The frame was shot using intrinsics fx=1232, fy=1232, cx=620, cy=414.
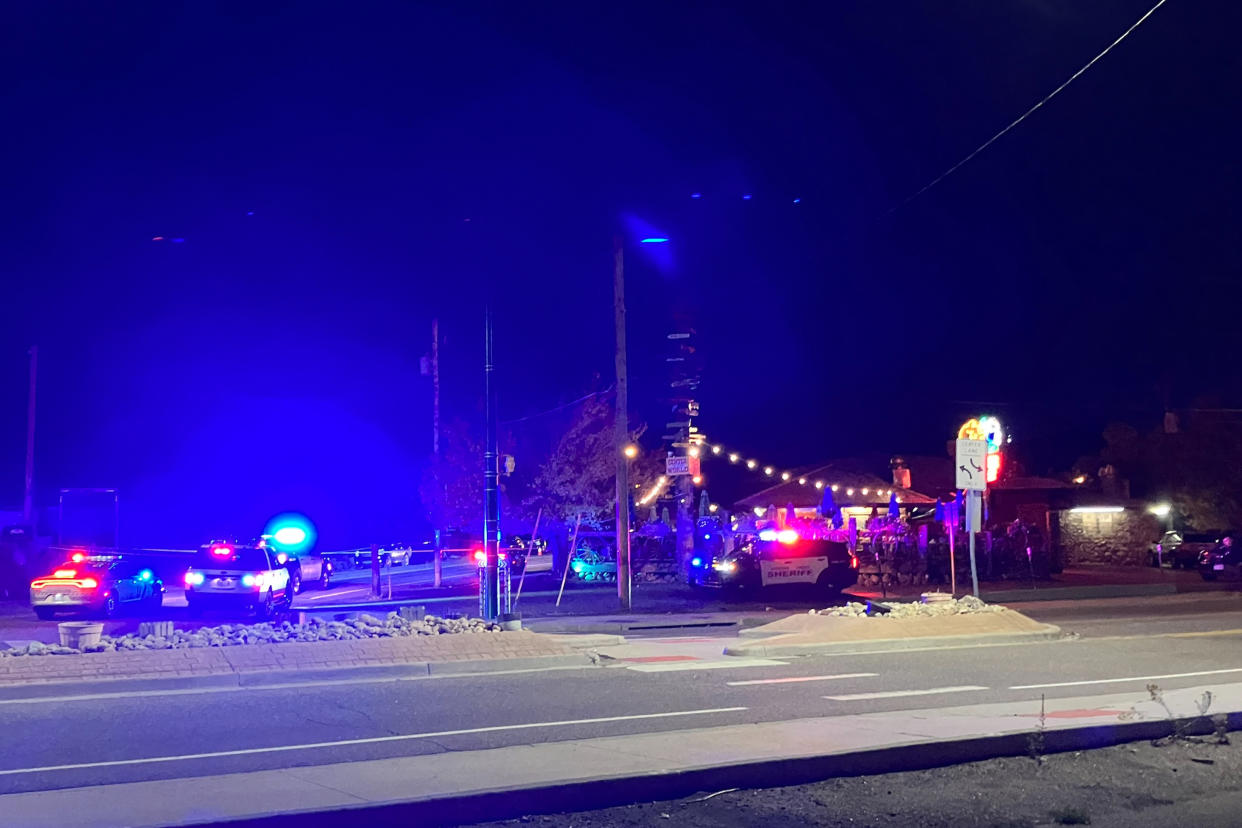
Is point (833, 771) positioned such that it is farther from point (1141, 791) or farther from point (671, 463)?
point (671, 463)

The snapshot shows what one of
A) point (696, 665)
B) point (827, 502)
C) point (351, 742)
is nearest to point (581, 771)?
point (351, 742)

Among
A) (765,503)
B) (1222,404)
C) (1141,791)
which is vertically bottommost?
(1141,791)

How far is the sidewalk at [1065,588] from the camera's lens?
1129 inches

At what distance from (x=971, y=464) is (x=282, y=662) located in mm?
10952

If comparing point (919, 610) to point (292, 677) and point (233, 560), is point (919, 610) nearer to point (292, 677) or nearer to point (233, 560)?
point (292, 677)

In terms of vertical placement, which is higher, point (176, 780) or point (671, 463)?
point (671, 463)

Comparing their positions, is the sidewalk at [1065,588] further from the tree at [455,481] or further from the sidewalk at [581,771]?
the sidewalk at [581,771]

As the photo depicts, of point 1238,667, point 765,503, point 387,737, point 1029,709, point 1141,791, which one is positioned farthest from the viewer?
point 765,503

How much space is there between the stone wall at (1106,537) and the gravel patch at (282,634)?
104 feet

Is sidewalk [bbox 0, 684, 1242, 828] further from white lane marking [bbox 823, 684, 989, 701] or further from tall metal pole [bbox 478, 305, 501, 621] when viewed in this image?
tall metal pole [bbox 478, 305, 501, 621]

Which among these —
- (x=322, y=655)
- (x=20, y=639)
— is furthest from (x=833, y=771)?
(x=20, y=639)

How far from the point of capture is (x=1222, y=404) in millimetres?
51594

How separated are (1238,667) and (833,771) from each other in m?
8.74

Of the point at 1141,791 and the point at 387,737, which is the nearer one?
the point at 1141,791
